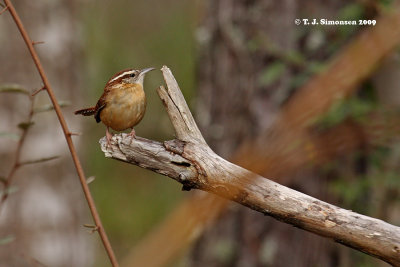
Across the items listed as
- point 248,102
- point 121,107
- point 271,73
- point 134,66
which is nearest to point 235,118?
point 248,102

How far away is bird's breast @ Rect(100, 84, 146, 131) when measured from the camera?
2305 millimetres

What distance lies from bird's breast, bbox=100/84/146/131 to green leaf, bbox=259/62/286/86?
175cm

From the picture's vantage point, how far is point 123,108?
2336mm

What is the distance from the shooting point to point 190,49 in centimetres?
796

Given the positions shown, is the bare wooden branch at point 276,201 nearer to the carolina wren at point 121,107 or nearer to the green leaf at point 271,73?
the carolina wren at point 121,107

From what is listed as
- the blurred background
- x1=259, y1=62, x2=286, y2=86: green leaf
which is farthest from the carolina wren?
x1=259, y1=62, x2=286, y2=86: green leaf

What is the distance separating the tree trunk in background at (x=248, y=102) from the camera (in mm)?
4324

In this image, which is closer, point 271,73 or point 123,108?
point 123,108

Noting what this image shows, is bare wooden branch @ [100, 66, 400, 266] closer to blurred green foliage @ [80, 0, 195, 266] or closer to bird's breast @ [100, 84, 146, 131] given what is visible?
bird's breast @ [100, 84, 146, 131]

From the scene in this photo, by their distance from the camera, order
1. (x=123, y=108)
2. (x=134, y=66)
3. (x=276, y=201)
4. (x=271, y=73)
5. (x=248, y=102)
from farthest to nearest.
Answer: (x=134, y=66), (x=248, y=102), (x=271, y=73), (x=123, y=108), (x=276, y=201)

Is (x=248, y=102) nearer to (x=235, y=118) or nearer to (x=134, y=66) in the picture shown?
(x=235, y=118)

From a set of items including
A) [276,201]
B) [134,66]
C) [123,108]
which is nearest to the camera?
[276,201]

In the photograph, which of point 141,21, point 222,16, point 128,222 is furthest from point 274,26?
point 141,21

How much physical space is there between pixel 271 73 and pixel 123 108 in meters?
1.90
